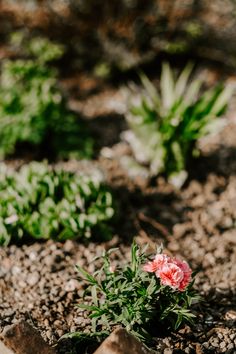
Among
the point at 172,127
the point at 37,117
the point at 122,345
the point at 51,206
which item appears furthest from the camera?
the point at 37,117

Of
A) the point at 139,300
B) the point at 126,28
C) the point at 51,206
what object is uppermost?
the point at 126,28

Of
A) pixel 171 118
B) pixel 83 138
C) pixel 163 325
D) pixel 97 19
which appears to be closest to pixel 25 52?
pixel 97 19

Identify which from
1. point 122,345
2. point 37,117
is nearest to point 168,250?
point 122,345

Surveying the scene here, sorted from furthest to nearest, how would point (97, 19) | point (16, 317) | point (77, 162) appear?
point (97, 19)
point (77, 162)
point (16, 317)

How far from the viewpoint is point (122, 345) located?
97.7 inches

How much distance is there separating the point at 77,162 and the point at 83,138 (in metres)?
0.29

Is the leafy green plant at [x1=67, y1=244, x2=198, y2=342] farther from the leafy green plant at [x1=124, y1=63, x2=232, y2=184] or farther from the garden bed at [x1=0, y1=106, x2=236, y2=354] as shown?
the leafy green plant at [x1=124, y1=63, x2=232, y2=184]

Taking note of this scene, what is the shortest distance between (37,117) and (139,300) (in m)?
2.15

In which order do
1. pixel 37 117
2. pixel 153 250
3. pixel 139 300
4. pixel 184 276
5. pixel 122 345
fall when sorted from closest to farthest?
pixel 122 345 < pixel 184 276 < pixel 139 300 < pixel 153 250 < pixel 37 117

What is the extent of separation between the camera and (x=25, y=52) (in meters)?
5.53

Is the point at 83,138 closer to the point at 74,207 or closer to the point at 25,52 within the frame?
the point at 74,207

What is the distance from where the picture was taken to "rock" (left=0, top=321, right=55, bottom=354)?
2.54 metres

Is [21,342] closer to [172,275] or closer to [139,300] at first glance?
[139,300]

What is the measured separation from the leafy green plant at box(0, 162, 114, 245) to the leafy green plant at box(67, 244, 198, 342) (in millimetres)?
696
